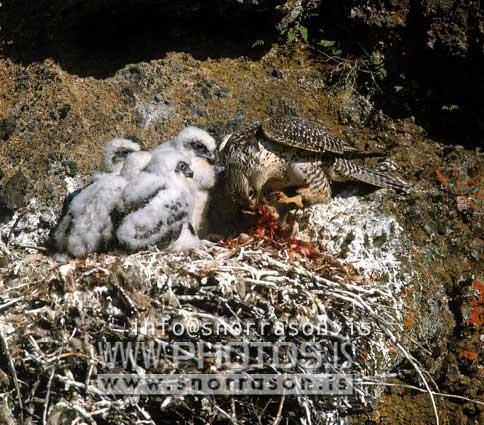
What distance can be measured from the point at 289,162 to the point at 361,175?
0.43 metres

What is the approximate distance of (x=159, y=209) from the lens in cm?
470

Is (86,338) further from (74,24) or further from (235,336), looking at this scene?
(74,24)

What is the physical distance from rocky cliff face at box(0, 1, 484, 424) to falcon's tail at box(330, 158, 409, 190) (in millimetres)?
64

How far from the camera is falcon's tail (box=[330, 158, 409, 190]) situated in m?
5.23

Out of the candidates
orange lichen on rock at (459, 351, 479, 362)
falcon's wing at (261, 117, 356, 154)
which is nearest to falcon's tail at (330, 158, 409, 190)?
falcon's wing at (261, 117, 356, 154)

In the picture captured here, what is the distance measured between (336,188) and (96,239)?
1471 millimetres

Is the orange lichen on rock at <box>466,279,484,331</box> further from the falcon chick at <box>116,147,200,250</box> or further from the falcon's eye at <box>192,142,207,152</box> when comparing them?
the falcon's eye at <box>192,142,207,152</box>

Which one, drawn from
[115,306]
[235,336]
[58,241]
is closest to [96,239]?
[58,241]

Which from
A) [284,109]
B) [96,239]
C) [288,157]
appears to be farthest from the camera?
[284,109]

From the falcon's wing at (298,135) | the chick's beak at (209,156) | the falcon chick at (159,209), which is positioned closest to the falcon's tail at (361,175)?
the falcon's wing at (298,135)

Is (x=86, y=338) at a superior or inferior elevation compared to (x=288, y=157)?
inferior

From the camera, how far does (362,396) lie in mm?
4410

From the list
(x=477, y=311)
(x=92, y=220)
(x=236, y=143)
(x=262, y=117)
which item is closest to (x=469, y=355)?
(x=477, y=311)

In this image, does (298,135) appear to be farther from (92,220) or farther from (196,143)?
(92,220)
